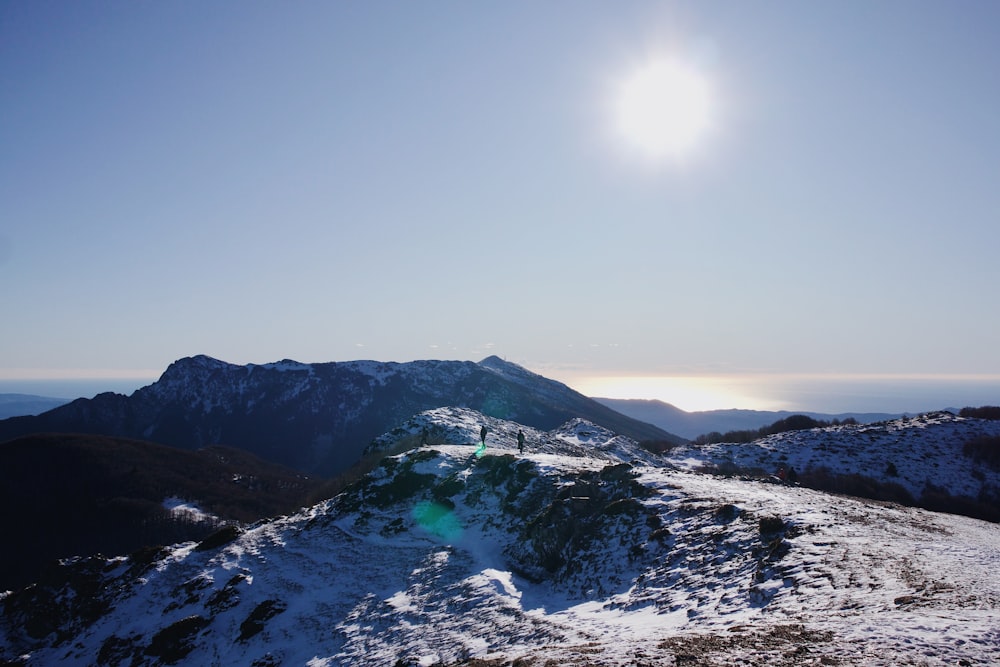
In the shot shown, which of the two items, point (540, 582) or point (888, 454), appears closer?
point (540, 582)

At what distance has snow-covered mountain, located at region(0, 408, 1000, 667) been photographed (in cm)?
1438

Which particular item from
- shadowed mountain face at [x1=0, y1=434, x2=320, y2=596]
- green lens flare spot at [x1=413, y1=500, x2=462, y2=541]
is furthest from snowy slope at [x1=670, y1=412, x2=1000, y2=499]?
shadowed mountain face at [x1=0, y1=434, x2=320, y2=596]

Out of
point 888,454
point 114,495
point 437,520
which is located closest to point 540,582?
point 437,520

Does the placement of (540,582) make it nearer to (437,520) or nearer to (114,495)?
(437,520)

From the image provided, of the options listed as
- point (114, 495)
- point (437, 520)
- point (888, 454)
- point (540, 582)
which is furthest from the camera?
point (114, 495)

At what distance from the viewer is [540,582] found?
2875 centimetres

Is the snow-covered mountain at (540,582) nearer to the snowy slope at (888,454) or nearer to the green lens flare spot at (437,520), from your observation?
the green lens flare spot at (437,520)

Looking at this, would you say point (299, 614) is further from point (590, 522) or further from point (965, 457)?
point (965, 457)

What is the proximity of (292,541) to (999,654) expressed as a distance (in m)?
40.3

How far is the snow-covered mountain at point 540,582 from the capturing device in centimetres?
1438

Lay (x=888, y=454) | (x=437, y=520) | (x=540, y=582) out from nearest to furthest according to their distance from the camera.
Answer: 1. (x=540, y=582)
2. (x=437, y=520)
3. (x=888, y=454)

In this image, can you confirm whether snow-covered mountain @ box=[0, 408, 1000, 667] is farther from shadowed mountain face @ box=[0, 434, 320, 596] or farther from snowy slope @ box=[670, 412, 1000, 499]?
shadowed mountain face @ box=[0, 434, 320, 596]

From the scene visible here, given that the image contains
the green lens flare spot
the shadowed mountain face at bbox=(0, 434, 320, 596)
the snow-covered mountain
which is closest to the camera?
the snow-covered mountain

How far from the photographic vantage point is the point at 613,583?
25.3m
